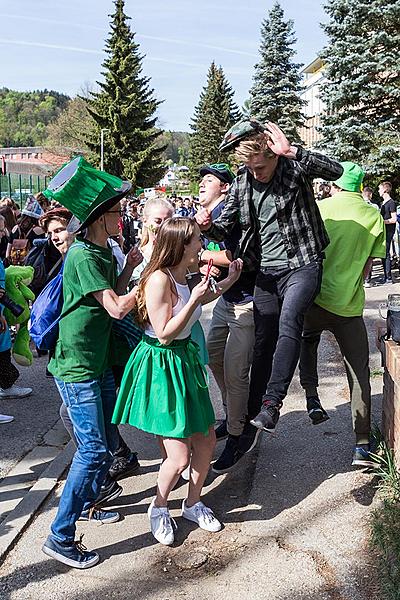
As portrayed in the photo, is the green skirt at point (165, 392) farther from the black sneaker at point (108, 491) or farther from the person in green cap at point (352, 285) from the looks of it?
the person in green cap at point (352, 285)

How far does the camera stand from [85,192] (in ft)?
11.7

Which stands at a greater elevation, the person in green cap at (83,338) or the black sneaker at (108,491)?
the person in green cap at (83,338)

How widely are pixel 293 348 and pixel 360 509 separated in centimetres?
106

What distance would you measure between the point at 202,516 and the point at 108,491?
0.72 metres

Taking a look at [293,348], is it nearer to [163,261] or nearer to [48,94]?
[163,261]

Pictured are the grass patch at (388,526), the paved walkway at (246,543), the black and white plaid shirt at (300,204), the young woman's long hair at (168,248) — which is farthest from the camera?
the black and white plaid shirt at (300,204)

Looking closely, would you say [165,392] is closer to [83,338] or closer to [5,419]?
[83,338]

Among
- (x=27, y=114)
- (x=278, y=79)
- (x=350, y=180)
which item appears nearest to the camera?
(x=350, y=180)

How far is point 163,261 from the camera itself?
11.9ft

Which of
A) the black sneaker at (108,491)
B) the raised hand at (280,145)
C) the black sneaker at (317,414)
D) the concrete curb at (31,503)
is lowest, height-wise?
the concrete curb at (31,503)

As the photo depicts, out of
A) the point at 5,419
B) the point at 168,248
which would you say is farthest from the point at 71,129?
the point at 168,248

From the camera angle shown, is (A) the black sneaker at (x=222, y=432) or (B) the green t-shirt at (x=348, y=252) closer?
(B) the green t-shirt at (x=348, y=252)

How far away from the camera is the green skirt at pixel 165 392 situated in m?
3.61

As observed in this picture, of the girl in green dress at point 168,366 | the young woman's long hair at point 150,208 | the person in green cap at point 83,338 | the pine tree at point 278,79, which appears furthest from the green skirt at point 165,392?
the pine tree at point 278,79
